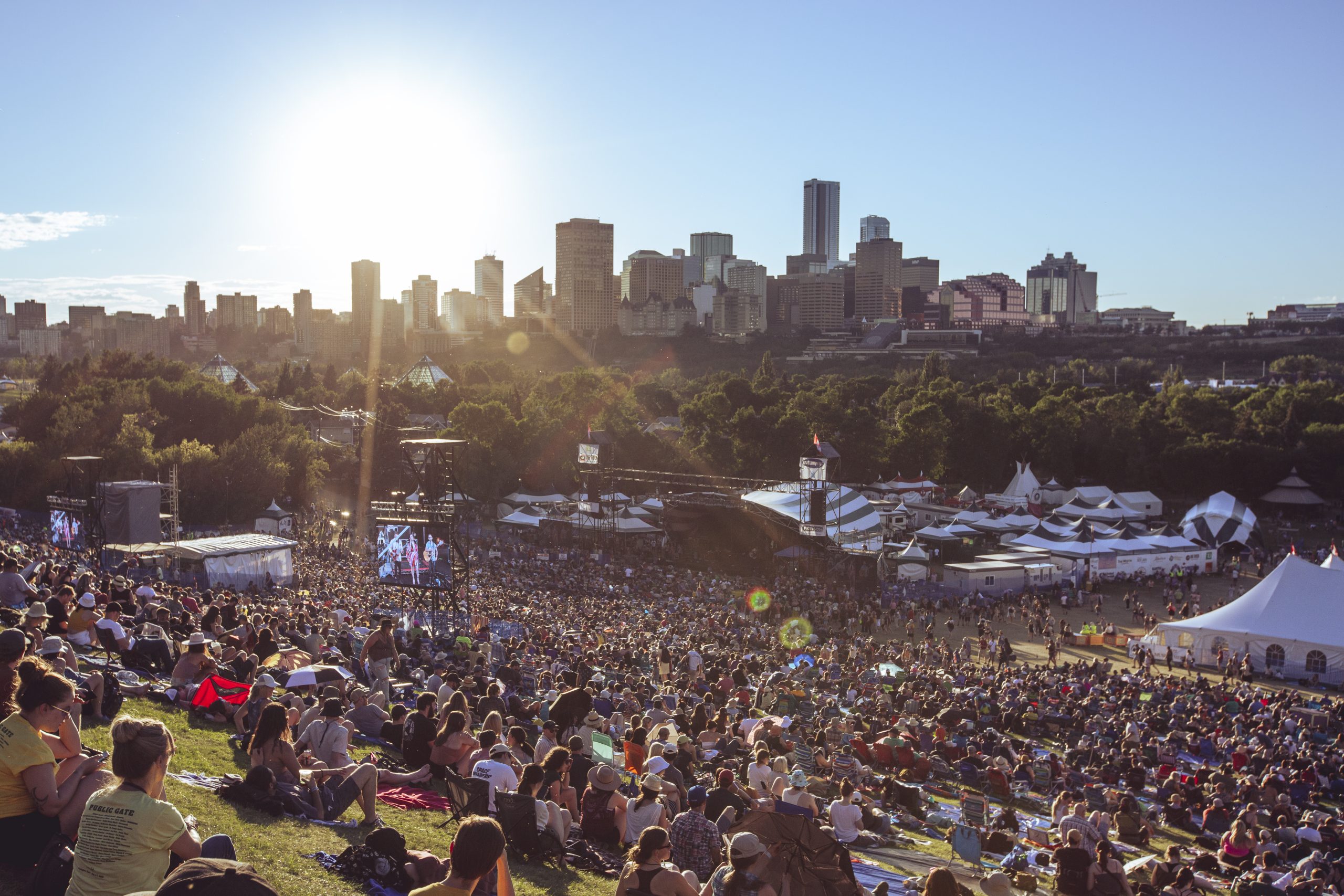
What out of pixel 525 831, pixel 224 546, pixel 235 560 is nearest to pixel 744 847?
pixel 525 831

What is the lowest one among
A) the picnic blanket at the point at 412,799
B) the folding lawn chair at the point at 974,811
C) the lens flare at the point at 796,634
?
the lens flare at the point at 796,634

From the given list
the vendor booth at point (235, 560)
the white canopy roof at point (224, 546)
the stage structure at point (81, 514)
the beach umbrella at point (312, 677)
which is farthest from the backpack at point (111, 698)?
the stage structure at point (81, 514)

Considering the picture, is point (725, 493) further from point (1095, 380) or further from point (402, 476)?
point (1095, 380)

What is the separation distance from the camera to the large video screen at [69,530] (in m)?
25.5

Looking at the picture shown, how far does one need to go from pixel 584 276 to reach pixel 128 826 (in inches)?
7299

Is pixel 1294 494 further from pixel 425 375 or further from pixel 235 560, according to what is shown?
pixel 425 375

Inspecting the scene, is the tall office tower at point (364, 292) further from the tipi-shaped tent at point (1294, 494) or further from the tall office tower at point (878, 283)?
the tipi-shaped tent at point (1294, 494)

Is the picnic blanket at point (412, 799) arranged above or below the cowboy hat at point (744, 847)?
below

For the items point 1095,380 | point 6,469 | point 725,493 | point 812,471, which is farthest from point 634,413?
point 1095,380

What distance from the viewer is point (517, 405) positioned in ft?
206

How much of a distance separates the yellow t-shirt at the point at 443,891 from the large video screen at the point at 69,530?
85.5 feet

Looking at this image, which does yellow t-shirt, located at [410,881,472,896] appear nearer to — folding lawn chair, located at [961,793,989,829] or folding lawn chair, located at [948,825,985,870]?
folding lawn chair, located at [948,825,985,870]

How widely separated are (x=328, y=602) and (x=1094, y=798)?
1496 cm

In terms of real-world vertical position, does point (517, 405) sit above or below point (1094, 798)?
above
